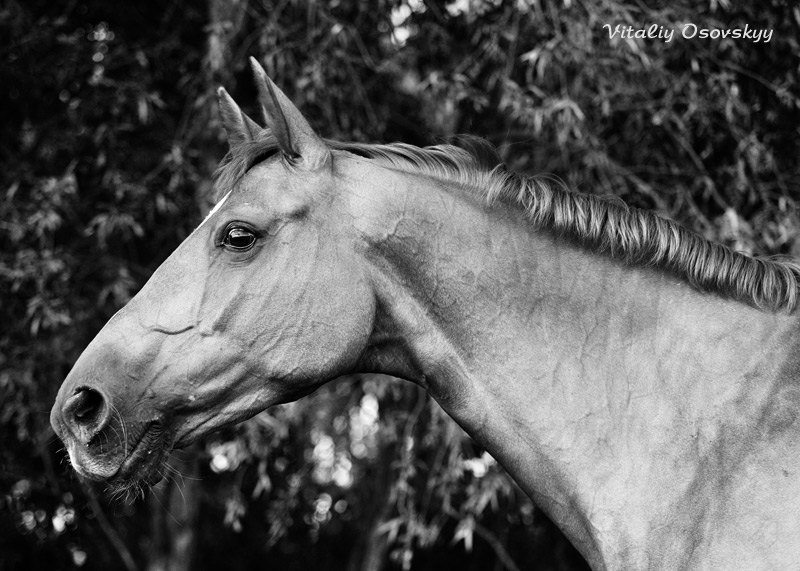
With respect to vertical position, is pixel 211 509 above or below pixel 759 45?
below

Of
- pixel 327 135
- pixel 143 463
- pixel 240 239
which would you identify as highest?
pixel 240 239

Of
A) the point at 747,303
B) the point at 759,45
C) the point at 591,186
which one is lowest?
the point at 591,186

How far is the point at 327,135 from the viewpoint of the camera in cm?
479

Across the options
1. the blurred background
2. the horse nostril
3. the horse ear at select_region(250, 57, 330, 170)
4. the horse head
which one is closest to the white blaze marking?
the horse head

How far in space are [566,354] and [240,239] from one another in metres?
0.95

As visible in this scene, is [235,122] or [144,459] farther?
[235,122]

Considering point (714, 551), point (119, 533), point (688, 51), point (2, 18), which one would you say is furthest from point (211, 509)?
point (714, 551)

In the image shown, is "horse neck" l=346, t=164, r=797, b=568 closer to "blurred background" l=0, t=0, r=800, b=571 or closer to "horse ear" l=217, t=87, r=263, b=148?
"horse ear" l=217, t=87, r=263, b=148

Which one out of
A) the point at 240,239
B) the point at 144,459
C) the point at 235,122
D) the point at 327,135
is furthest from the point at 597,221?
the point at 327,135

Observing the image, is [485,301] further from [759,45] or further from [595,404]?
[759,45]

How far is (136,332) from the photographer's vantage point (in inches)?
83.6

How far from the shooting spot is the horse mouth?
2.13 m

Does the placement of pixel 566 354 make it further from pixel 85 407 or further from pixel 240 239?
pixel 85 407

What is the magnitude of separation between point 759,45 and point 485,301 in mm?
2994
